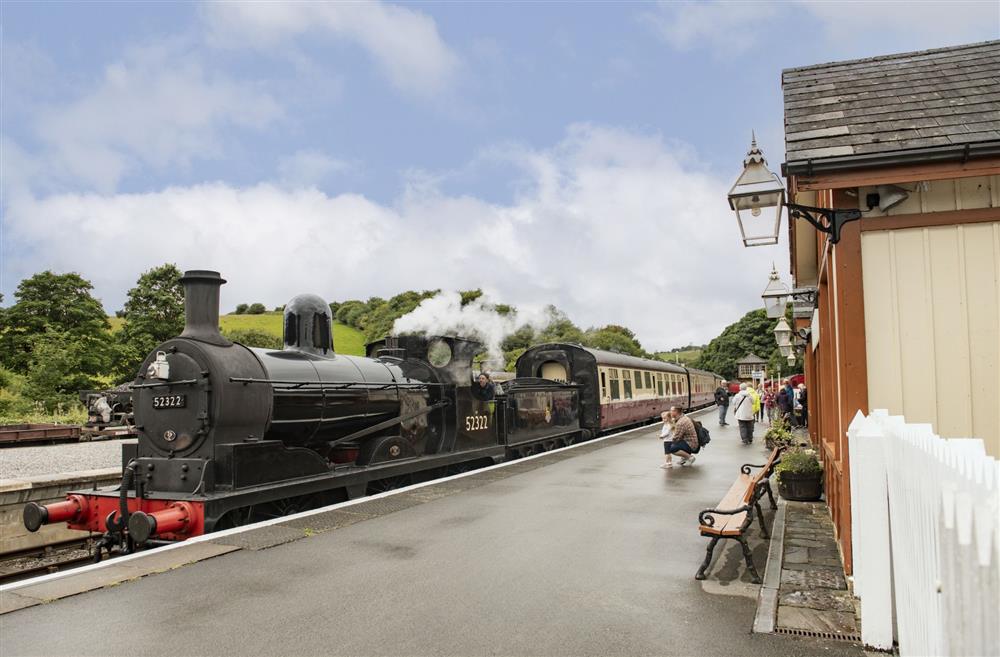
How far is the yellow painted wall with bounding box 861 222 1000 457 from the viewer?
15.9 feet

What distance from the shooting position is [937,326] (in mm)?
4957

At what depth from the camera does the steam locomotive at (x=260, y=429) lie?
696 cm

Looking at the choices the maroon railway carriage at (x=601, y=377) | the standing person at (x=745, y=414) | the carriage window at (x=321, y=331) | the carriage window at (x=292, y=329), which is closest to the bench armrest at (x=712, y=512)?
the carriage window at (x=321, y=331)

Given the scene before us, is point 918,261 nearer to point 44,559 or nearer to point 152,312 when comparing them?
point 44,559

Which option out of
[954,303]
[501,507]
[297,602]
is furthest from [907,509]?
[501,507]

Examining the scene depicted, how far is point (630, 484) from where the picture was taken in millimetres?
9688

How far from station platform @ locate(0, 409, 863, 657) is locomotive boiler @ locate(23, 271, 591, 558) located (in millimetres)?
649

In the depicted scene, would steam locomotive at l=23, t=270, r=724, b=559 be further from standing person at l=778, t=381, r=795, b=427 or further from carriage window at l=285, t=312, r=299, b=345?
standing person at l=778, t=381, r=795, b=427

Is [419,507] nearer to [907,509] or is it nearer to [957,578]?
[907,509]

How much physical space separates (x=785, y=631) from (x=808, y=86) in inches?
193

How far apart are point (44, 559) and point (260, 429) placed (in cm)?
428

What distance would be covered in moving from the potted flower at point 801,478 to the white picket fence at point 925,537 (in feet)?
12.7

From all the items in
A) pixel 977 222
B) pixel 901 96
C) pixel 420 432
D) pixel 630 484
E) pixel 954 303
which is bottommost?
Result: pixel 630 484

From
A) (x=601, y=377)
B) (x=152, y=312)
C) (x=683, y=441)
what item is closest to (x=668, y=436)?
(x=683, y=441)
